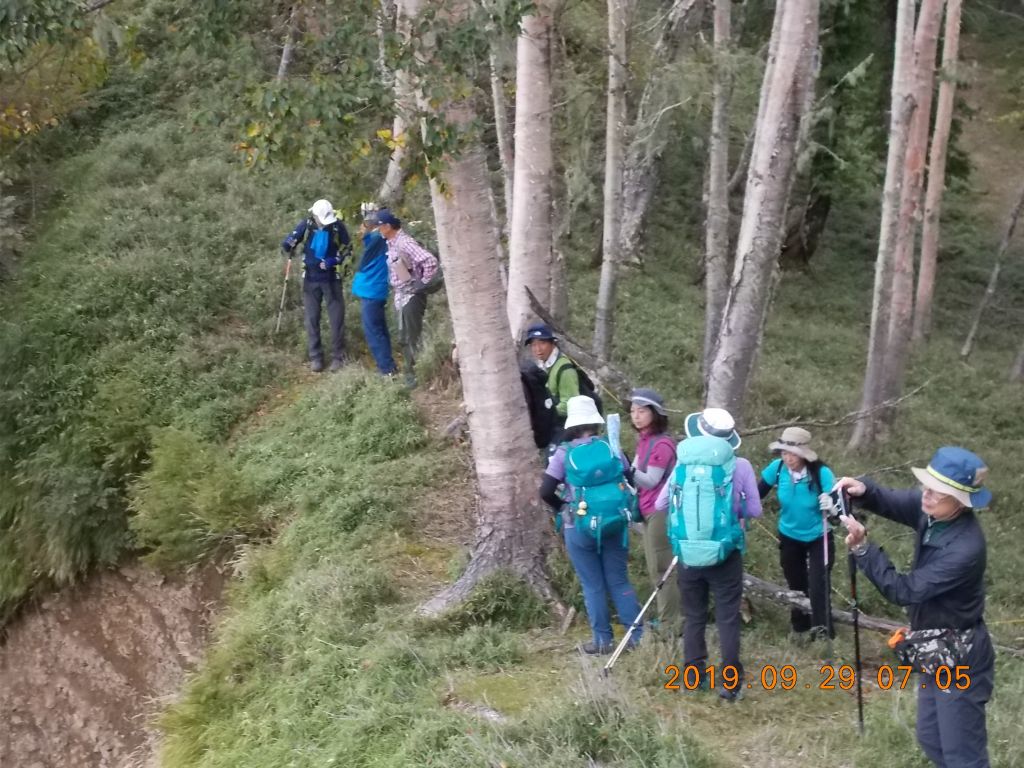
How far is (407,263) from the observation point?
9.86 metres

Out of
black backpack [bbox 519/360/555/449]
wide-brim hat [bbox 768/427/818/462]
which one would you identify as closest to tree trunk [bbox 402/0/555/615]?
black backpack [bbox 519/360/555/449]

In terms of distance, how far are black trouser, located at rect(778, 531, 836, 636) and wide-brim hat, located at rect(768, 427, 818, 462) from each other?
23.6 inches

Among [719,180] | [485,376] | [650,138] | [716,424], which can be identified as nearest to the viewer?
[716,424]

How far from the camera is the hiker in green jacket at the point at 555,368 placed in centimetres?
701

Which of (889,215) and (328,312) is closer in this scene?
(328,312)

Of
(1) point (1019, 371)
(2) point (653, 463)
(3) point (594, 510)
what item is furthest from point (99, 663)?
(1) point (1019, 371)

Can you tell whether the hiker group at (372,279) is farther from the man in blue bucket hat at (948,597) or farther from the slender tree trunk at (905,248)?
the slender tree trunk at (905,248)

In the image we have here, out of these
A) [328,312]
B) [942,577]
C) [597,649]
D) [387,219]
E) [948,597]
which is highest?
[387,219]

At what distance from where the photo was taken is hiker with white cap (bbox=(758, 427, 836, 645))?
21.2ft

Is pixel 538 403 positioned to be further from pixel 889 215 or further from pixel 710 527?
pixel 889 215

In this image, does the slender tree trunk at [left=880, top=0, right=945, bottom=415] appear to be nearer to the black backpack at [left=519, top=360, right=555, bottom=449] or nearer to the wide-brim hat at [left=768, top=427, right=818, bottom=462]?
the wide-brim hat at [left=768, top=427, right=818, bottom=462]

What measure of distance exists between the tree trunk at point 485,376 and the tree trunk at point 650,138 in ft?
18.0

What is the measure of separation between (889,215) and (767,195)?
6.54 m

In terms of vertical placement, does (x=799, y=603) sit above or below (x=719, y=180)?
below
